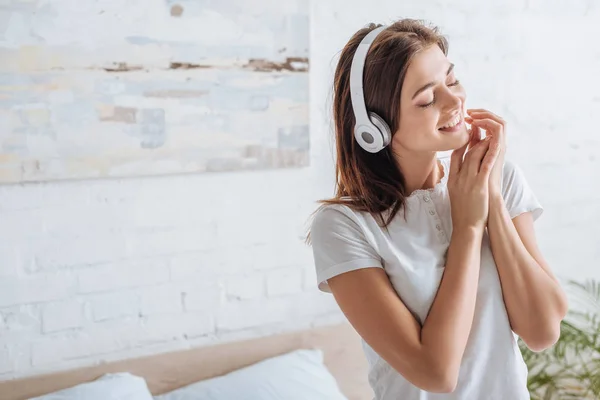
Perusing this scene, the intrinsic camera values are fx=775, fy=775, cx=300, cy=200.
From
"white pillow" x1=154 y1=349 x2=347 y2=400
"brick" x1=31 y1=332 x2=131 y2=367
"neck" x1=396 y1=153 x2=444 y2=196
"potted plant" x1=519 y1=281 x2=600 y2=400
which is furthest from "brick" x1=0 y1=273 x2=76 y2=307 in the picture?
"potted plant" x1=519 y1=281 x2=600 y2=400

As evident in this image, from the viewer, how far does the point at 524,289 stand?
1205mm

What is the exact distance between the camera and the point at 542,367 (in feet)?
8.07

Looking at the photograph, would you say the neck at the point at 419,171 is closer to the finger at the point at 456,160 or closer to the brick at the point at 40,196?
the finger at the point at 456,160

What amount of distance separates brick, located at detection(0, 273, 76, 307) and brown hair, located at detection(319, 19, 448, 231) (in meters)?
0.83

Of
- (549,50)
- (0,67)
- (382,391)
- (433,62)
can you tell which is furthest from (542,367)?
(0,67)

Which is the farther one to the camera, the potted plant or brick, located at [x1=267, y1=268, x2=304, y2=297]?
the potted plant

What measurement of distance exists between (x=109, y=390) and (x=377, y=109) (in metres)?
0.97

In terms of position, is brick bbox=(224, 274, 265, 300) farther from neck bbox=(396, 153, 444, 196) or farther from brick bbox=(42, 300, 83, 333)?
neck bbox=(396, 153, 444, 196)

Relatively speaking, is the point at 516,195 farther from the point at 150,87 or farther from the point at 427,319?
the point at 150,87

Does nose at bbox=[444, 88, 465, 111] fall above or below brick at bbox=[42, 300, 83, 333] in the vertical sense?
above

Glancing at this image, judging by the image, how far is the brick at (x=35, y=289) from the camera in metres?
1.78

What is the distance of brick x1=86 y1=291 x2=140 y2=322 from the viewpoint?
1882mm

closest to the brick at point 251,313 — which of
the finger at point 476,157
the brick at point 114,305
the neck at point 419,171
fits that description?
the brick at point 114,305

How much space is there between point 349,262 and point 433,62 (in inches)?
13.7
